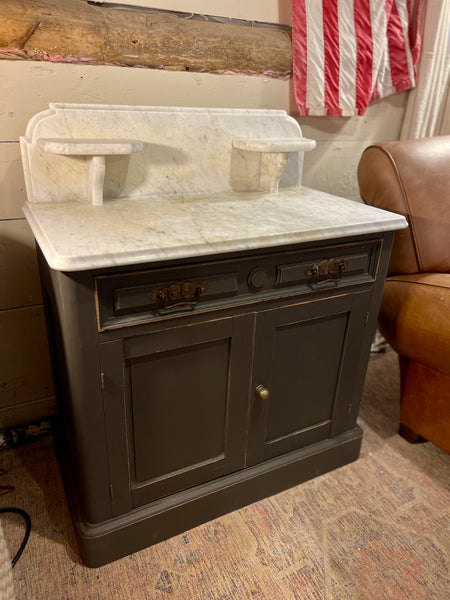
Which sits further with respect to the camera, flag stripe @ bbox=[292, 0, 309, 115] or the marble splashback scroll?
flag stripe @ bbox=[292, 0, 309, 115]

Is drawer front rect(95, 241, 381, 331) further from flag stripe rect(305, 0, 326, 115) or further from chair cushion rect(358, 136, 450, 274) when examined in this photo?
flag stripe rect(305, 0, 326, 115)

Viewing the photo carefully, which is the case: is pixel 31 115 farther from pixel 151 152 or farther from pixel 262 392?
pixel 262 392

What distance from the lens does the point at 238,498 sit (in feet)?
4.75

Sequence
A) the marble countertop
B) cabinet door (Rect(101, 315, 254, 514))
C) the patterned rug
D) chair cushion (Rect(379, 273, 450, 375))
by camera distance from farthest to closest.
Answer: chair cushion (Rect(379, 273, 450, 375)) < the patterned rug < cabinet door (Rect(101, 315, 254, 514)) < the marble countertop

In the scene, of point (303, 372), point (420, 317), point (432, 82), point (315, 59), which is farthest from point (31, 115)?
point (432, 82)

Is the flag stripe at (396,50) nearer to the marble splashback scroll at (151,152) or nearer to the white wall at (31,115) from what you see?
the white wall at (31,115)

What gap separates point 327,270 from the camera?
1282 mm

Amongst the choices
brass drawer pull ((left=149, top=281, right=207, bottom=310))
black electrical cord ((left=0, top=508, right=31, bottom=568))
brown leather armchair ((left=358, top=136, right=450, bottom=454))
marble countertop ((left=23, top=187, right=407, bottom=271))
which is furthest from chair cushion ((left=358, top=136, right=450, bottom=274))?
black electrical cord ((left=0, top=508, right=31, bottom=568))

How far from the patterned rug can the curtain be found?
1.43 metres

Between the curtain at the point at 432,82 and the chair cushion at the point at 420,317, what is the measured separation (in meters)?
0.82

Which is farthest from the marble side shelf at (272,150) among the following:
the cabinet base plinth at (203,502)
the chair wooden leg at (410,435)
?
the chair wooden leg at (410,435)

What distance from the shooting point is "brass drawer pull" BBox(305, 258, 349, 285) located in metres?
1.26

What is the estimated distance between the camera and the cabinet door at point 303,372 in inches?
51.2

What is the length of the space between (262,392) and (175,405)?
0.26 m
